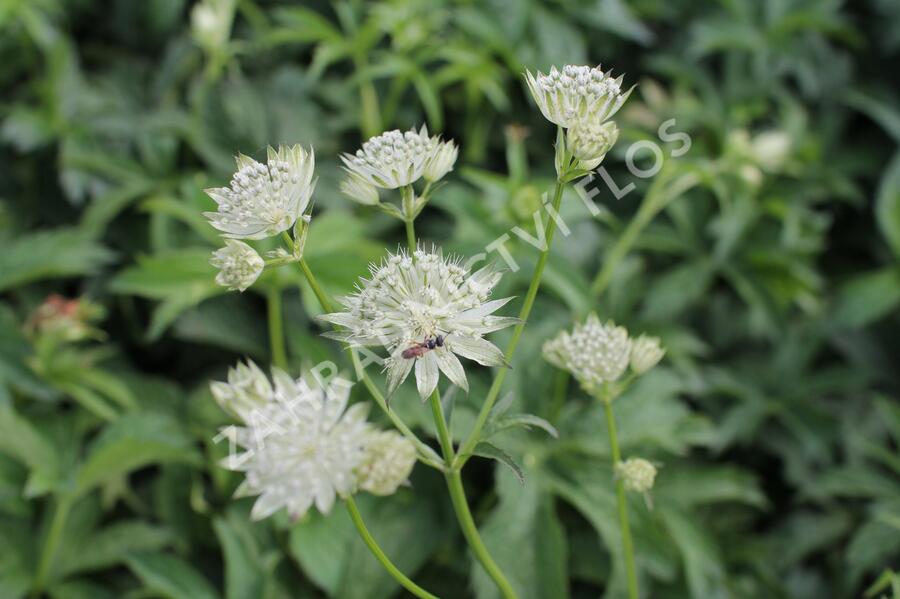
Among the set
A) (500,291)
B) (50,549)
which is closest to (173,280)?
(50,549)

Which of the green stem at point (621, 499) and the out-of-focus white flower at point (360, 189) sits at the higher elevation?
the out-of-focus white flower at point (360, 189)

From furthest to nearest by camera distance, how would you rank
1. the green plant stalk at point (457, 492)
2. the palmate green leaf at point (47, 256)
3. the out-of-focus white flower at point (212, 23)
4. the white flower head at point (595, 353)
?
the out-of-focus white flower at point (212, 23) < the palmate green leaf at point (47, 256) < the white flower head at point (595, 353) < the green plant stalk at point (457, 492)

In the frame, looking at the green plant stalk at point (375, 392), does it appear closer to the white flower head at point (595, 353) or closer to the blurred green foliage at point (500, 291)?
the white flower head at point (595, 353)

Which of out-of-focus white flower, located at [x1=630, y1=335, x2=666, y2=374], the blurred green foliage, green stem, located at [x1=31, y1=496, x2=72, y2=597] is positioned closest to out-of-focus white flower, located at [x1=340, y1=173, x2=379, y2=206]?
out-of-focus white flower, located at [x1=630, y1=335, x2=666, y2=374]

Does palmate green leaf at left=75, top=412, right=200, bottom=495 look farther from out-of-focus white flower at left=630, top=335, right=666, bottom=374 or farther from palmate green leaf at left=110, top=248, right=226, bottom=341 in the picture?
out-of-focus white flower at left=630, top=335, right=666, bottom=374

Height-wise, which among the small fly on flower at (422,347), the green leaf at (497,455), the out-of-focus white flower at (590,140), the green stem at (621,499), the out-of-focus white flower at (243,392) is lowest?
the green stem at (621,499)

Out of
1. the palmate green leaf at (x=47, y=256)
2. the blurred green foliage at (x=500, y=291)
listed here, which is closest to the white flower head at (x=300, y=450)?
the blurred green foliage at (x=500, y=291)

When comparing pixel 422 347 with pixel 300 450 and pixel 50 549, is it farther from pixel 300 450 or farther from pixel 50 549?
pixel 50 549
